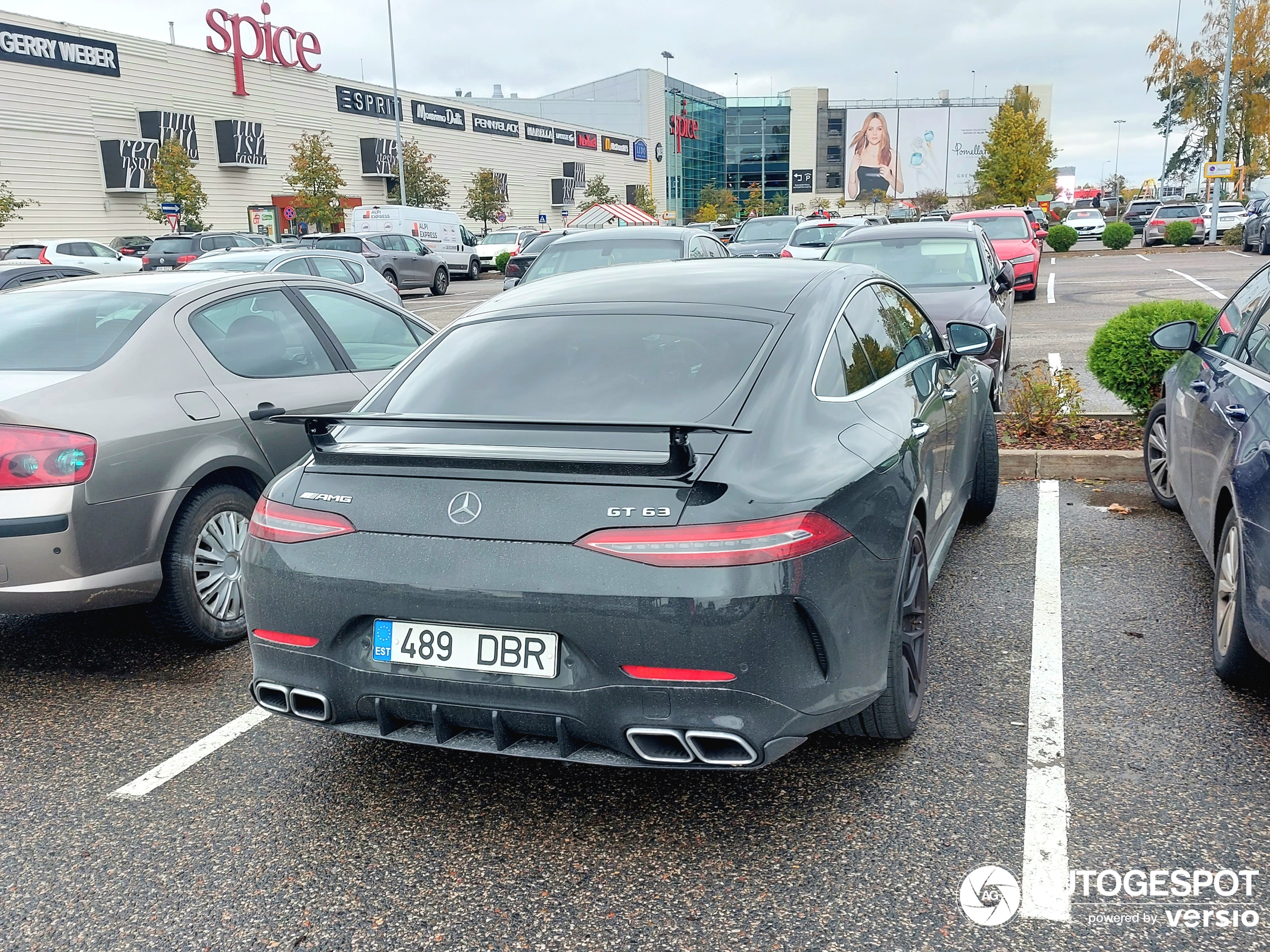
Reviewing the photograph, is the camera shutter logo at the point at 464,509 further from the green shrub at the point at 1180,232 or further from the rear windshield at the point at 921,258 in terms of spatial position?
the green shrub at the point at 1180,232

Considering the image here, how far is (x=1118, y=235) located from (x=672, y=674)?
129 ft

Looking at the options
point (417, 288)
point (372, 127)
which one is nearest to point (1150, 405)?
point (417, 288)

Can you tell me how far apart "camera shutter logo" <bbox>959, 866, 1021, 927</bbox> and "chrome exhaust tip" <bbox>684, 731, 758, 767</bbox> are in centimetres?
62

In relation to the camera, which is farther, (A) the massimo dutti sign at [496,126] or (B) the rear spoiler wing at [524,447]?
(A) the massimo dutti sign at [496,126]

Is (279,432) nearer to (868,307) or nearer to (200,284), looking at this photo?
(200,284)

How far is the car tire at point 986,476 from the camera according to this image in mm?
5770

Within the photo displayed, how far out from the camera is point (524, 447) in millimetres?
3020

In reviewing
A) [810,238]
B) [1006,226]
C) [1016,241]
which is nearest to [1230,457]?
[810,238]

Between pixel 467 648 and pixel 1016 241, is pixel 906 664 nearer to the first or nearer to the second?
pixel 467 648

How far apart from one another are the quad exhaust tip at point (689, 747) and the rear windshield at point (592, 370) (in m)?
0.89

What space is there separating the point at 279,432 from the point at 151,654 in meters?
1.09

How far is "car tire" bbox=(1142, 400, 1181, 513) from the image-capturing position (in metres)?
6.06

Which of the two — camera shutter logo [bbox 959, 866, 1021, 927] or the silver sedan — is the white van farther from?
camera shutter logo [bbox 959, 866, 1021, 927]

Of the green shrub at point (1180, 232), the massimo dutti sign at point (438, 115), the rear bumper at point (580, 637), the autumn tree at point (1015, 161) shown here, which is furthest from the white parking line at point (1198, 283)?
the massimo dutti sign at point (438, 115)
